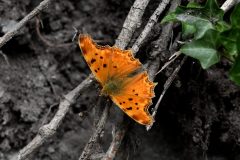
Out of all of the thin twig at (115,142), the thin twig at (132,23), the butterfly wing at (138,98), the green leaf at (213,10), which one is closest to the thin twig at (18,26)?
the thin twig at (132,23)

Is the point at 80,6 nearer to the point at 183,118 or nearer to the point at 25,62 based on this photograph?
the point at 25,62

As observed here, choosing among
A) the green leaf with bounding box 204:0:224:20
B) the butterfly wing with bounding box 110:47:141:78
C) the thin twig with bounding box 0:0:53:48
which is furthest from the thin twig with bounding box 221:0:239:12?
the thin twig with bounding box 0:0:53:48

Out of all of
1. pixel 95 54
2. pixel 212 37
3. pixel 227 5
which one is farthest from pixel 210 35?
pixel 95 54

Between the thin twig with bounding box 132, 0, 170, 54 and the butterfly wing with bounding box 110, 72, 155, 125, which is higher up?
the thin twig with bounding box 132, 0, 170, 54

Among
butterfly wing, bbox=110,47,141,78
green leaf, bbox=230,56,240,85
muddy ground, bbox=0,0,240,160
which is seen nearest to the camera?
green leaf, bbox=230,56,240,85

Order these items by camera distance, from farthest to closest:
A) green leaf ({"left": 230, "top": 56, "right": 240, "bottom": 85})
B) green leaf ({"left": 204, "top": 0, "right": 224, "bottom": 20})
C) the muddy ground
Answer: the muddy ground
green leaf ({"left": 204, "top": 0, "right": 224, "bottom": 20})
green leaf ({"left": 230, "top": 56, "right": 240, "bottom": 85})

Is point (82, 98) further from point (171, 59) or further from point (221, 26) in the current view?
point (221, 26)

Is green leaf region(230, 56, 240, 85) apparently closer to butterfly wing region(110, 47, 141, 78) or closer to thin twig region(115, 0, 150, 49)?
butterfly wing region(110, 47, 141, 78)

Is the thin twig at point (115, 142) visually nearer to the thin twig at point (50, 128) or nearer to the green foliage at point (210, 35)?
the thin twig at point (50, 128)
